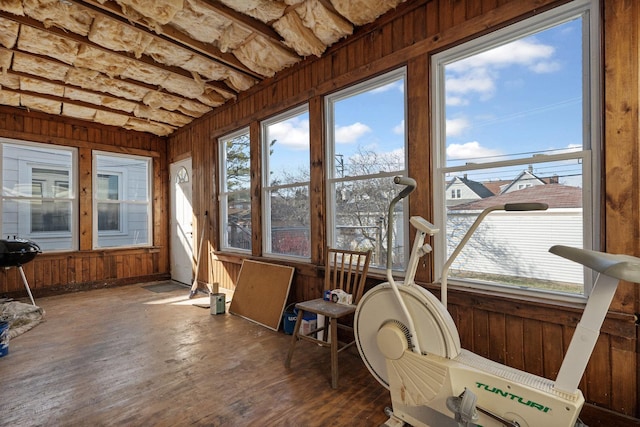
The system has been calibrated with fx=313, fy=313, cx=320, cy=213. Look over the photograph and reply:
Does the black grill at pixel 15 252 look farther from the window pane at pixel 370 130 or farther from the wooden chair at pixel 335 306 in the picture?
the window pane at pixel 370 130

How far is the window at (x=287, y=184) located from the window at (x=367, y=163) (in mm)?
429

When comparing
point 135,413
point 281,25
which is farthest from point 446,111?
point 135,413

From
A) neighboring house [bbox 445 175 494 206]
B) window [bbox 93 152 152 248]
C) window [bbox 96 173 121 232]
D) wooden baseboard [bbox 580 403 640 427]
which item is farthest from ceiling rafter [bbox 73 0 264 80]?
wooden baseboard [bbox 580 403 640 427]

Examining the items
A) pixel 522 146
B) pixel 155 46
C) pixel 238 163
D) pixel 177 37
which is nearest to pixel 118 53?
pixel 155 46

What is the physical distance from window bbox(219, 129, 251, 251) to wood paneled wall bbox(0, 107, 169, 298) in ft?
6.68

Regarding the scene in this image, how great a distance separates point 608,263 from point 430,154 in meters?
1.36

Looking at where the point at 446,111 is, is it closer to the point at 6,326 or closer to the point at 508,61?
the point at 508,61

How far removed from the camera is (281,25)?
2822 mm

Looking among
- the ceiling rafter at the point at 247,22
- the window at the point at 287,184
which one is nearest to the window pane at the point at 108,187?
the window at the point at 287,184

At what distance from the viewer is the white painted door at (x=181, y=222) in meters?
5.51

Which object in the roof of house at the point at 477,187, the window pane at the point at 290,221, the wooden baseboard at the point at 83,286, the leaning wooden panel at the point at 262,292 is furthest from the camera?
the wooden baseboard at the point at 83,286

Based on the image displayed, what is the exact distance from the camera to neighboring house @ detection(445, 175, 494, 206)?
2.23 meters

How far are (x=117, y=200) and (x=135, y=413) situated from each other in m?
4.75

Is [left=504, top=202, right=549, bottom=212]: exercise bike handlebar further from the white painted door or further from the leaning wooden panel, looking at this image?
the white painted door
